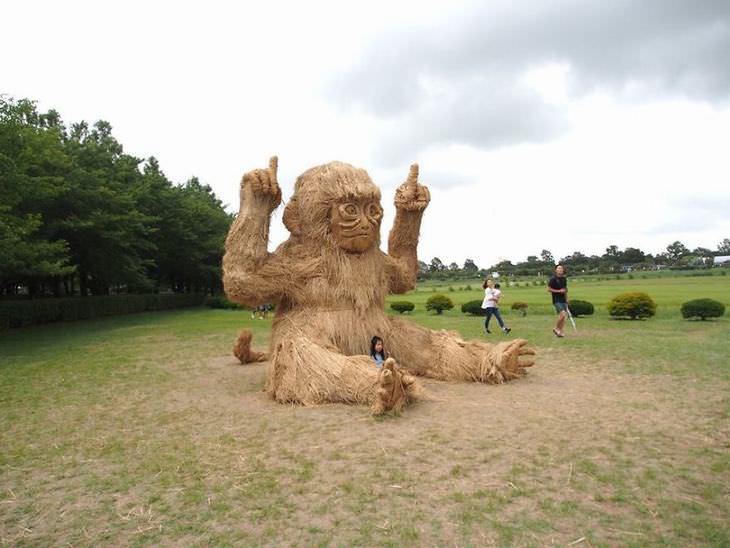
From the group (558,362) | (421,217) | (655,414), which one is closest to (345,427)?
(655,414)

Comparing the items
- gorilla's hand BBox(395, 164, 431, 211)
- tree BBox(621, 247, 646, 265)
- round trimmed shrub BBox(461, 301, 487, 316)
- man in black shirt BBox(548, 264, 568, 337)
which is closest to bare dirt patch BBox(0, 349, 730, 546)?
gorilla's hand BBox(395, 164, 431, 211)

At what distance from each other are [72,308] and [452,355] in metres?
16.5

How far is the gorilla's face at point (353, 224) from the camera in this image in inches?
212

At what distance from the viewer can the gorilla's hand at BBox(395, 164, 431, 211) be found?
5.88m

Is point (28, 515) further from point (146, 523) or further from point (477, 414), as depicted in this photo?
point (477, 414)

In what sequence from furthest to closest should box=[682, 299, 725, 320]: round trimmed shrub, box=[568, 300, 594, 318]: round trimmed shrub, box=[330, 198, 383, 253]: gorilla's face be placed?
box=[568, 300, 594, 318]: round trimmed shrub, box=[682, 299, 725, 320]: round trimmed shrub, box=[330, 198, 383, 253]: gorilla's face

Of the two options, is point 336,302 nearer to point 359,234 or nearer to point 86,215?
point 359,234

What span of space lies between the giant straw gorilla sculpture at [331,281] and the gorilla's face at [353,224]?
1 cm

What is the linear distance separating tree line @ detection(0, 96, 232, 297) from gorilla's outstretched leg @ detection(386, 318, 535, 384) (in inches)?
332

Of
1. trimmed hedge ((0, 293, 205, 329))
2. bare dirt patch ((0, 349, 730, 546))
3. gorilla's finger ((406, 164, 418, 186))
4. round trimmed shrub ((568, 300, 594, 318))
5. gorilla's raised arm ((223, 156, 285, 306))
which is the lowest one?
bare dirt patch ((0, 349, 730, 546))

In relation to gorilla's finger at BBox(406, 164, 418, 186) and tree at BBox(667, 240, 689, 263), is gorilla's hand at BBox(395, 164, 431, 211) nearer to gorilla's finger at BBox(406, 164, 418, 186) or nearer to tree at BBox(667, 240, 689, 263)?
gorilla's finger at BBox(406, 164, 418, 186)

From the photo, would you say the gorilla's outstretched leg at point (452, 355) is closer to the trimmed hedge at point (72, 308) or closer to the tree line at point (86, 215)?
the tree line at point (86, 215)

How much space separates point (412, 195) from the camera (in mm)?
5883

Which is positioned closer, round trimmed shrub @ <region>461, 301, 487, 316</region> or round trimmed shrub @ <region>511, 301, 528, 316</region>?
round trimmed shrub @ <region>511, 301, 528, 316</region>
